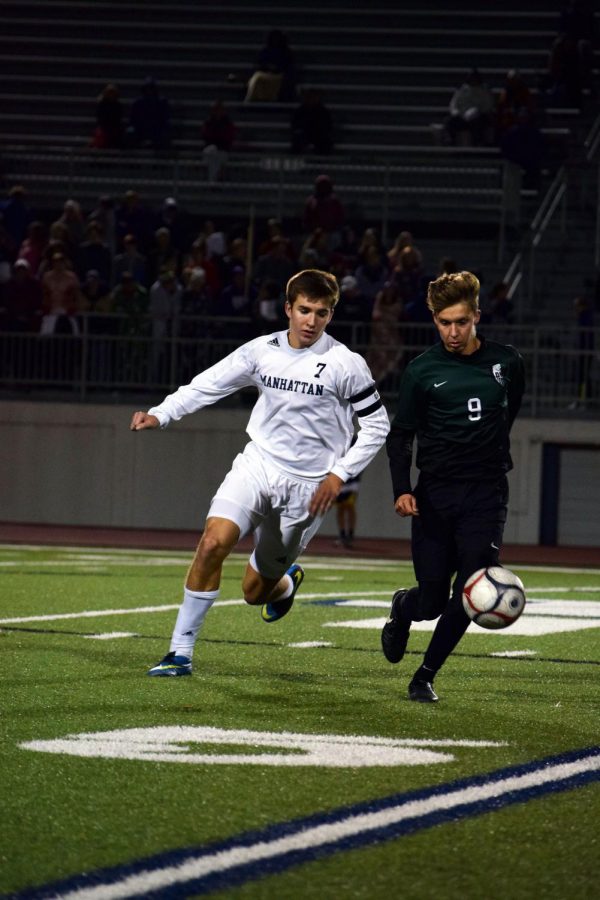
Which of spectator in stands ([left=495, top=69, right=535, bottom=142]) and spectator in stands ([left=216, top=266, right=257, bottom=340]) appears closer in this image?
spectator in stands ([left=216, top=266, right=257, bottom=340])

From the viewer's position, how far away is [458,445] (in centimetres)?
812

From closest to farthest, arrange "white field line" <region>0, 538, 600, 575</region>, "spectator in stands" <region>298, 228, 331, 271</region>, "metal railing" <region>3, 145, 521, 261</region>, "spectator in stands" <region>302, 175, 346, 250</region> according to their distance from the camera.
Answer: "white field line" <region>0, 538, 600, 575</region>
"spectator in stands" <region>298, 228, 331, 271</region>
"spectator in stands" <region>302, 175, 346, 250</region>
"metal railing" <region>3, 145, 521, 261</region>

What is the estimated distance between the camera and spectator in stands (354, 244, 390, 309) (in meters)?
23.9

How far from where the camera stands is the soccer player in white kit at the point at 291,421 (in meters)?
8.87

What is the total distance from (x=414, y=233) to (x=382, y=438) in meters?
18.6

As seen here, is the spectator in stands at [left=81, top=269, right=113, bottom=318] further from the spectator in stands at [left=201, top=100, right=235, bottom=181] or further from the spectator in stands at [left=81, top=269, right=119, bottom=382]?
the spectator in stands at [left=201, top=100, right=235, bottom=181]

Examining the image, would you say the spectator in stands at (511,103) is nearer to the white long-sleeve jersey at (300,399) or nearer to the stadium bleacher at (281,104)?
the stadium bleacher at (281,104)

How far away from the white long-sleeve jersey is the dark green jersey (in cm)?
79

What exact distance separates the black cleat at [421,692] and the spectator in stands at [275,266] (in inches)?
640

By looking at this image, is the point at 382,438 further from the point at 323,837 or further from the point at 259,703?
the point at 323,837

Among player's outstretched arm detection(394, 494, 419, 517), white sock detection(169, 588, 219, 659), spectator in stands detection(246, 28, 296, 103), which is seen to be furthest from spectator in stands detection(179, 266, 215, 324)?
player's outstretched arm detection(394, 494, 419, 517)

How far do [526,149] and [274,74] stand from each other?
18.3 feet

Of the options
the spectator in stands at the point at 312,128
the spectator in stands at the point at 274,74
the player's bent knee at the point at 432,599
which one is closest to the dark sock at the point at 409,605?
the player's bent knee at the point at 432,599

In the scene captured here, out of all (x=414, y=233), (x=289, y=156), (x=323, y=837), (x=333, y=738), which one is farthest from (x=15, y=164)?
(x=323, y=837)
